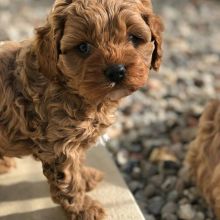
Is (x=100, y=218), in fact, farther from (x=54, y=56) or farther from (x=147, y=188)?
(x=54, y=56)

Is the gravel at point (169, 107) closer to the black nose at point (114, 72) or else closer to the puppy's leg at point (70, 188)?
the puppy's leg at point (70, 188)

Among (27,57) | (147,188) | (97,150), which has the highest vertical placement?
(27,57)

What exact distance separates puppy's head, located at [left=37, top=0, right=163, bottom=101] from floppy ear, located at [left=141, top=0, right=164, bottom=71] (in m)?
0.07

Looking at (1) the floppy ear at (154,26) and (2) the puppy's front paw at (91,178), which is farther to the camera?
(2) the puppy's front paw at (91,178)

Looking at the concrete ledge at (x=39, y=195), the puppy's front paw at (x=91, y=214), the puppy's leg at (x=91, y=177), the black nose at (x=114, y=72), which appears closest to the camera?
the black nose at (x=114, y=72)

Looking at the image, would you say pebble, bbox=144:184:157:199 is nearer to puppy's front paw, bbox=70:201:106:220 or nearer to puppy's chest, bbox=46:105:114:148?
puppy's front paw, bbox=70:201:106:220

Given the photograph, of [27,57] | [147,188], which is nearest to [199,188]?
[147,188]

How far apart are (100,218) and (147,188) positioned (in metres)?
0.90

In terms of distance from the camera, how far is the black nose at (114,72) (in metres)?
3.05

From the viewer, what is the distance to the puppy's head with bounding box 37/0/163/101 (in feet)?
10.1

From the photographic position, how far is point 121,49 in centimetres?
313

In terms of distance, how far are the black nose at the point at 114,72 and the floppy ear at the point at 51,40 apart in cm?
37

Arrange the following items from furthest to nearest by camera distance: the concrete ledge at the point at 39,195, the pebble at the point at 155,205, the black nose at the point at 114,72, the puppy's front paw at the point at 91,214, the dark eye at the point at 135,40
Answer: the pebble at the point at 155,205 < the concrete ledge at the point at 39,195 < the puppy's front paw at the point at 91,214 < the dark eye at the point at 135,40 < the black nose at the point at 114,72

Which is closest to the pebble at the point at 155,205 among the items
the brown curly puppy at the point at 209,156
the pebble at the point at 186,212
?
the pebble at the point at 186,212
